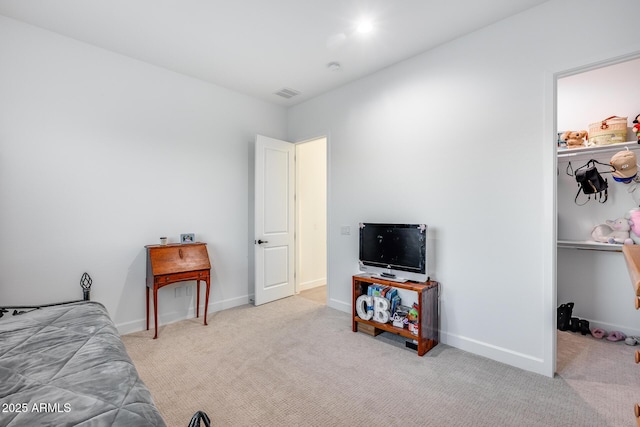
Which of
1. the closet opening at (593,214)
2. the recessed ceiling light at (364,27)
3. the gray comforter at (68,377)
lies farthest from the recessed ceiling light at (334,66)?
the gray comforter at (68,377)

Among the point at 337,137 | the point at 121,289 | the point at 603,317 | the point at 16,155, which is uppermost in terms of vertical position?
the point at 337,137

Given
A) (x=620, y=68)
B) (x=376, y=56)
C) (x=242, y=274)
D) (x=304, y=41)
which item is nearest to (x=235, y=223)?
(x=242, y=274)

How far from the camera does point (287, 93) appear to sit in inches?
161

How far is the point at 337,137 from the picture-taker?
3.90 meters

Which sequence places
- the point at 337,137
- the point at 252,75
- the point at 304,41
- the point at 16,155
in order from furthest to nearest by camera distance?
the point at 337,137, the point at 252,75, the point at 304,41, the point at 16,155

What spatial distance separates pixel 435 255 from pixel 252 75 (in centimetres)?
294

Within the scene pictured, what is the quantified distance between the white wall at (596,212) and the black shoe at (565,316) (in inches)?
9.6

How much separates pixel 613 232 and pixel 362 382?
116 inches

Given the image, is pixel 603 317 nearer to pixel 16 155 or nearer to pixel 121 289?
pixel 121 289

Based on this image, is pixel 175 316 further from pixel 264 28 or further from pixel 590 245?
pixel 590 245

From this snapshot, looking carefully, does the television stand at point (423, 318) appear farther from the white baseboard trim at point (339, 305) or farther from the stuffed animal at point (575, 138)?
the stuffed animal at point (575, 138)

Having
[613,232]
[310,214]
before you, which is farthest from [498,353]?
[310,214]

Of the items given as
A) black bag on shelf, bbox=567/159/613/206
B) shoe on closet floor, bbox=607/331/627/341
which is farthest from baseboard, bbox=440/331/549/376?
black bag on shelf, bbox=567/159/613/206

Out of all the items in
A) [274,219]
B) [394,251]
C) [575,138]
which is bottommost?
[394,251]
